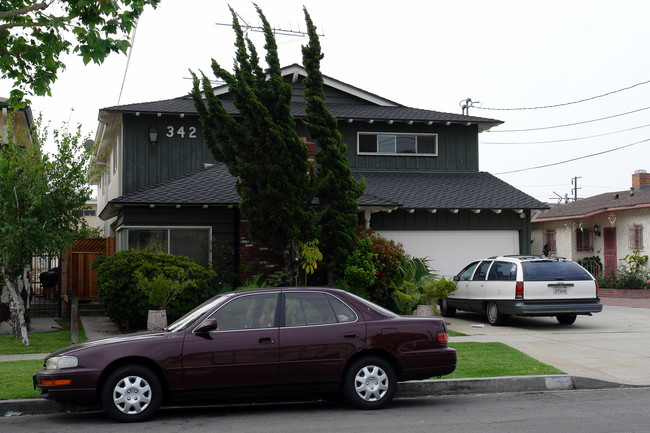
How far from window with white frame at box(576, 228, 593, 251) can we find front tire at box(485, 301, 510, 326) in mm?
18209

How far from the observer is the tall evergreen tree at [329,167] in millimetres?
15125

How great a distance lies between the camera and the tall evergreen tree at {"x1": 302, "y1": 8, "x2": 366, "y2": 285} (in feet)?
49.6

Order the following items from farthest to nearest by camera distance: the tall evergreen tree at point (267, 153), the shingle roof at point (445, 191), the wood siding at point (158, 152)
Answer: the wood siding at point (158, 152), the shingle roof at point (445, 191), the tall evergreen tree at point (267, 153)

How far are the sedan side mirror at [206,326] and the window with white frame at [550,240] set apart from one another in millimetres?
28868

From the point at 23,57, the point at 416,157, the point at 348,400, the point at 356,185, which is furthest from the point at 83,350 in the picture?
the point at 416,157

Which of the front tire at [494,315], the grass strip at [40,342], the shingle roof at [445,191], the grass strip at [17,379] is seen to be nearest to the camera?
the grass strip at [17,379]

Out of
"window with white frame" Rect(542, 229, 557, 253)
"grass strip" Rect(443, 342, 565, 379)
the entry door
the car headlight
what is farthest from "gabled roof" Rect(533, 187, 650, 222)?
the car headlight

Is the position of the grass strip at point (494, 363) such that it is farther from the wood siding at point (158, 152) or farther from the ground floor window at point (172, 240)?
the wood siding at point (158, 152)

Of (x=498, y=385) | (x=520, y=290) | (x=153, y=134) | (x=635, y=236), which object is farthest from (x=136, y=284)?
(x=635, y=236)

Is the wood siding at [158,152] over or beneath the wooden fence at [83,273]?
over

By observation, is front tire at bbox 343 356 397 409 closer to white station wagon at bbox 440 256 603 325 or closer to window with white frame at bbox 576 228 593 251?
white station wagon at bbox 440 256 603 325

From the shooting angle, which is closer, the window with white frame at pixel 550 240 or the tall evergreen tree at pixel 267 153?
the tall evergreen tree at pixel 267 153

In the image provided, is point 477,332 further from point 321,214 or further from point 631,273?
point 631,273

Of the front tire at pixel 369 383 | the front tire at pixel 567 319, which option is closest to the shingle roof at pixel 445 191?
the front tire at pixel 567 319
